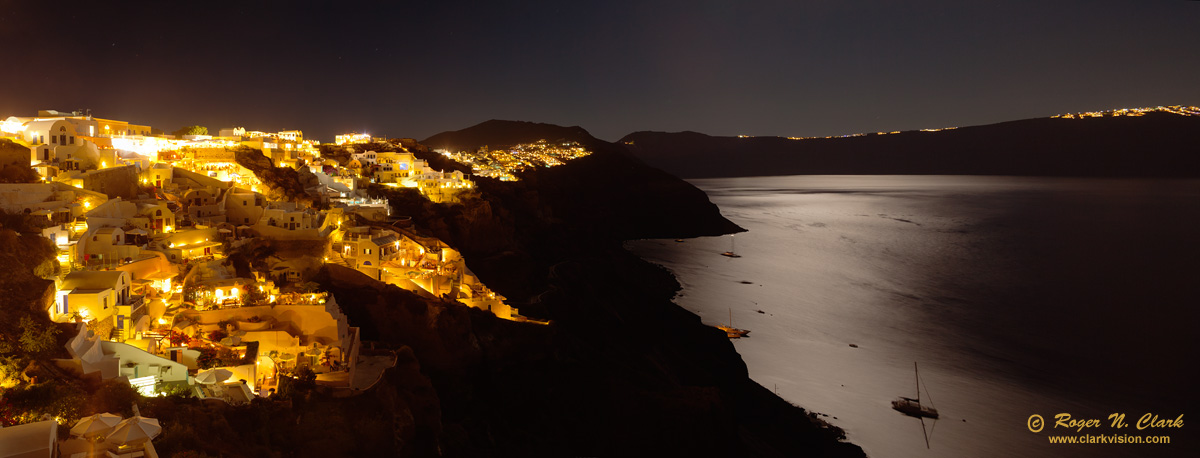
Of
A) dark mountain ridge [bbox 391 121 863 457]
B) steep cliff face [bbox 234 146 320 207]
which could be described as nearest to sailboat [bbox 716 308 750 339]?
dark mountain ridge [bbox 391 121 863 457]

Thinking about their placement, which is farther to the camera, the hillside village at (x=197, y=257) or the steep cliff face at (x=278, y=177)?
the steep cliff face at (x=278, y=177)

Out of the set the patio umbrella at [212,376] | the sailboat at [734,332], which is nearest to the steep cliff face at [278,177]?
the patio umbrella at [212,376]

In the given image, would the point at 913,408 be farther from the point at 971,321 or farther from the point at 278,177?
the point at 278,177

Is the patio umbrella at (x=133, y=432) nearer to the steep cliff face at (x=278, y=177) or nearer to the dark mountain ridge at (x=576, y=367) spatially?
the dark mountain ridge at (x=576, y=367)

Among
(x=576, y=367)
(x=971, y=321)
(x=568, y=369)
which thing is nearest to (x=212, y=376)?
(x=568, y=369)

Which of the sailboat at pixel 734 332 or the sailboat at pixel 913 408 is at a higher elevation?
the sailboat at pixel 734 332
